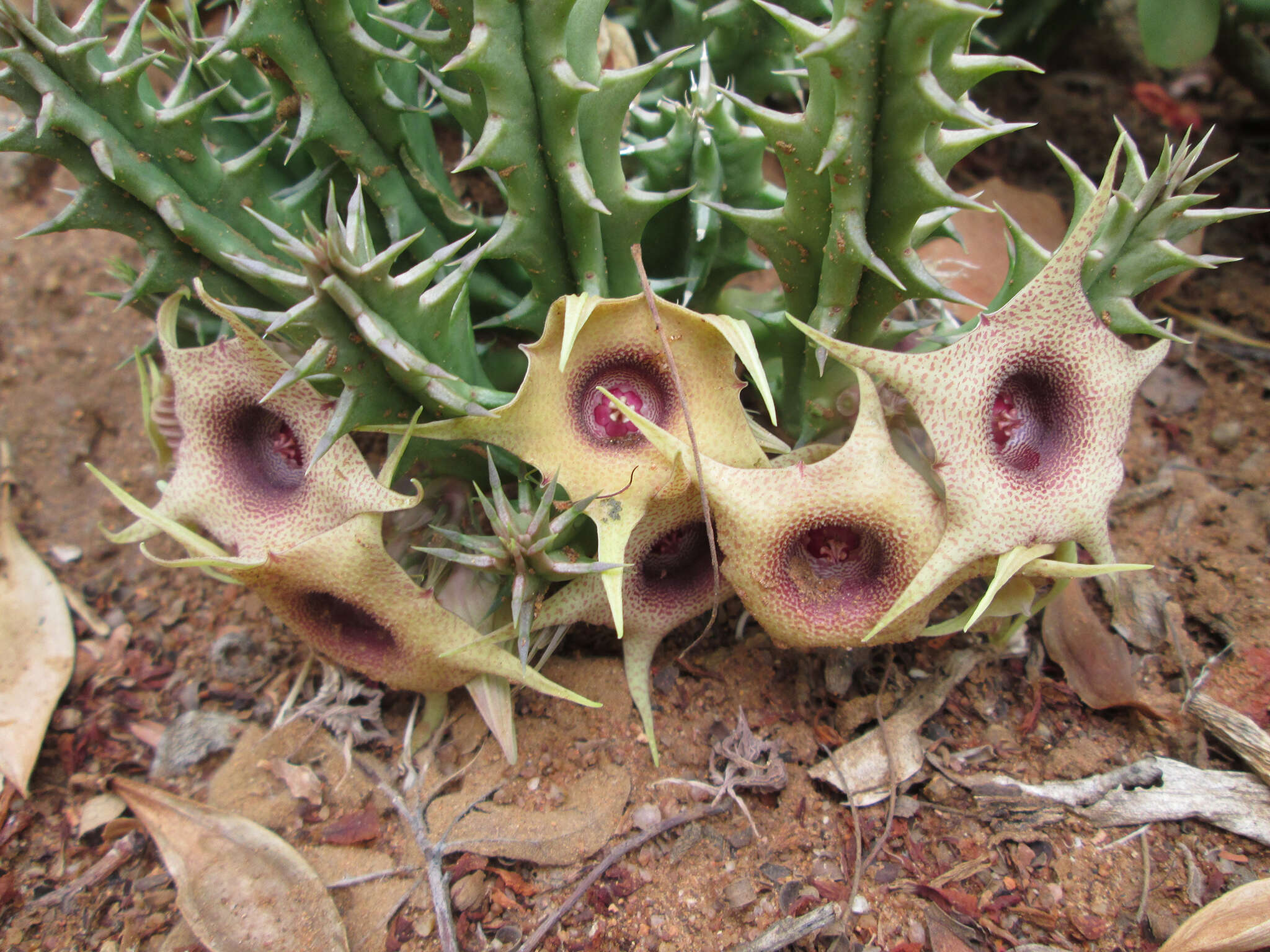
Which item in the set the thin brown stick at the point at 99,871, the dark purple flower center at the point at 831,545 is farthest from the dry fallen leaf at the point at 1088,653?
the thin brown stick at the point at 99,871

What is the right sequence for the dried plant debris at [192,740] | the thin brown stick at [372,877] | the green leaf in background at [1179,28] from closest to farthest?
the thin brown stick at [372,877] → the dried plant debris at [192,740] → the green leaf in background at [1179,28]

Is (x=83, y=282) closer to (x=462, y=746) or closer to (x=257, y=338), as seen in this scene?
(x=257, y=338)

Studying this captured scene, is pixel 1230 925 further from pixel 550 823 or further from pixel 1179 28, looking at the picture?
pixel 1179 28

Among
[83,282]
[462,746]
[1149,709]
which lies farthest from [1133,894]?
[83,282]

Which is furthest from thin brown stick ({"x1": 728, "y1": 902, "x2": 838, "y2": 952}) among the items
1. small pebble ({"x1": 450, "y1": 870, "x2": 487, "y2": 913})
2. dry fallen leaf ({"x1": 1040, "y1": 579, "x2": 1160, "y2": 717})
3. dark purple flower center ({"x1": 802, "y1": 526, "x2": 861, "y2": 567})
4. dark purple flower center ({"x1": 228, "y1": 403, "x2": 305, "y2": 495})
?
dark purple flower center ({"x1": 228, "y1": 403, "x2": 305, "y2": 495})

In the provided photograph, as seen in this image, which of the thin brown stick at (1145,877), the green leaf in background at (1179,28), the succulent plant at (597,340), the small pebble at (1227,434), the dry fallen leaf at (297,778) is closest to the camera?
the succulent plant at (597,340)

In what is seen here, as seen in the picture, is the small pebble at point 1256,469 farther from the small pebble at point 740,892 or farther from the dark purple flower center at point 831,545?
the small pebble at point 740,892
